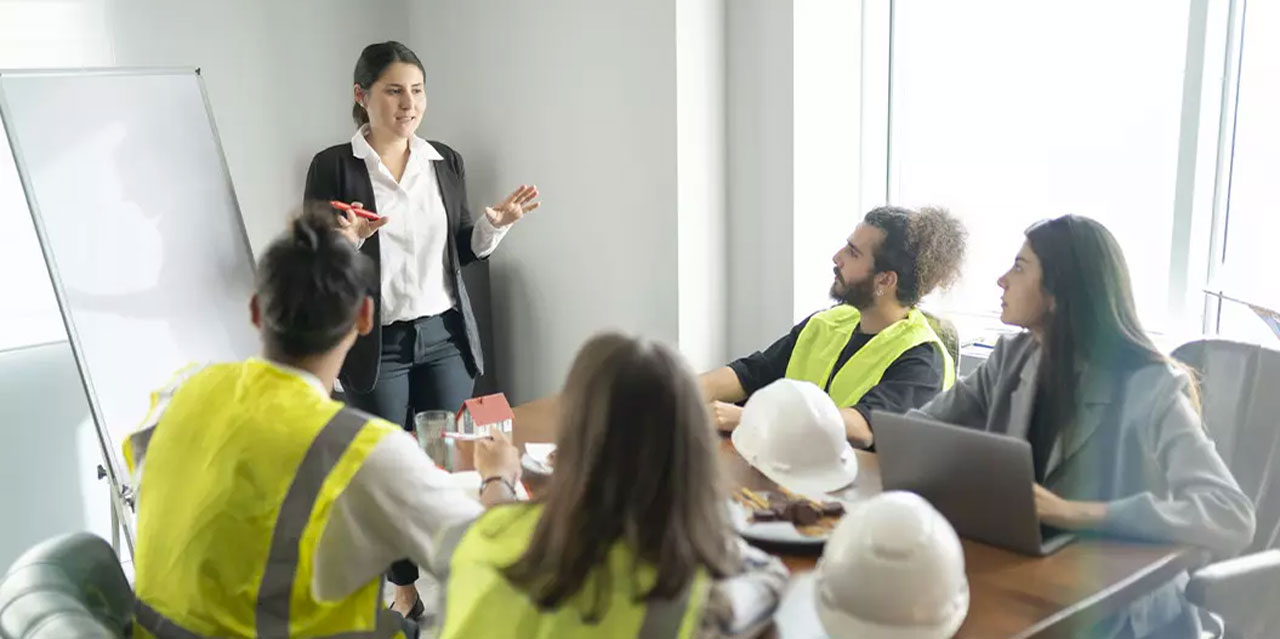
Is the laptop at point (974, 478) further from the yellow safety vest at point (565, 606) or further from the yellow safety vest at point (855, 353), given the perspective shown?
the yellow safety vest at point (855, 353)

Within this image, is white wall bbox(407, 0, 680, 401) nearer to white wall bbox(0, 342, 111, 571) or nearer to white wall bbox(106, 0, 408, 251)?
white wall bbox(106, 0, 408, 251)

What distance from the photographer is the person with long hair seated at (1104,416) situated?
167cm

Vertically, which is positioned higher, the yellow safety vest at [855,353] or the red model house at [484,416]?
the red model house at [484,416]

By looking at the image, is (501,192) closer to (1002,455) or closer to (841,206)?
(841,206)

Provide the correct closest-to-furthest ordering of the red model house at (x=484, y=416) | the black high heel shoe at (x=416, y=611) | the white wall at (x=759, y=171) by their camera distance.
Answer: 1. the red model house at (x=484, y=416)
2. the black high heel shoe at (x=416, y=611)
3. the white wall at (x=759, y=171)

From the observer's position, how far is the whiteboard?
2.47 m

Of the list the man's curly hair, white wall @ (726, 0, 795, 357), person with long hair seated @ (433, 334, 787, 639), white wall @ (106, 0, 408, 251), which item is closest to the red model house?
person with long hair seated @ (433, 334, 787, 639)

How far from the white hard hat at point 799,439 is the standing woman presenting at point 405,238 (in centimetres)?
126

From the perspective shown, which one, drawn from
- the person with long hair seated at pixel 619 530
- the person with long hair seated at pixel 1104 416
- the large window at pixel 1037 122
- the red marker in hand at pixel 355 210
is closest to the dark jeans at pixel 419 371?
the red marker in hand at pixel 355 210

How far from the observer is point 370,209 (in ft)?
9.64

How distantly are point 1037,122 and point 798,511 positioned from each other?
184 centimetres

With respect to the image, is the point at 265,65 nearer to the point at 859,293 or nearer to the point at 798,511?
the point at 859,293

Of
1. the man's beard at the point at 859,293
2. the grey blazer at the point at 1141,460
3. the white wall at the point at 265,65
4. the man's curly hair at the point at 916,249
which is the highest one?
the white wall at the point at 265,65

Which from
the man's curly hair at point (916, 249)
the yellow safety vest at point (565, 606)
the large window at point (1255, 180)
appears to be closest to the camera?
the yellow safety vest at point (565, 606)
